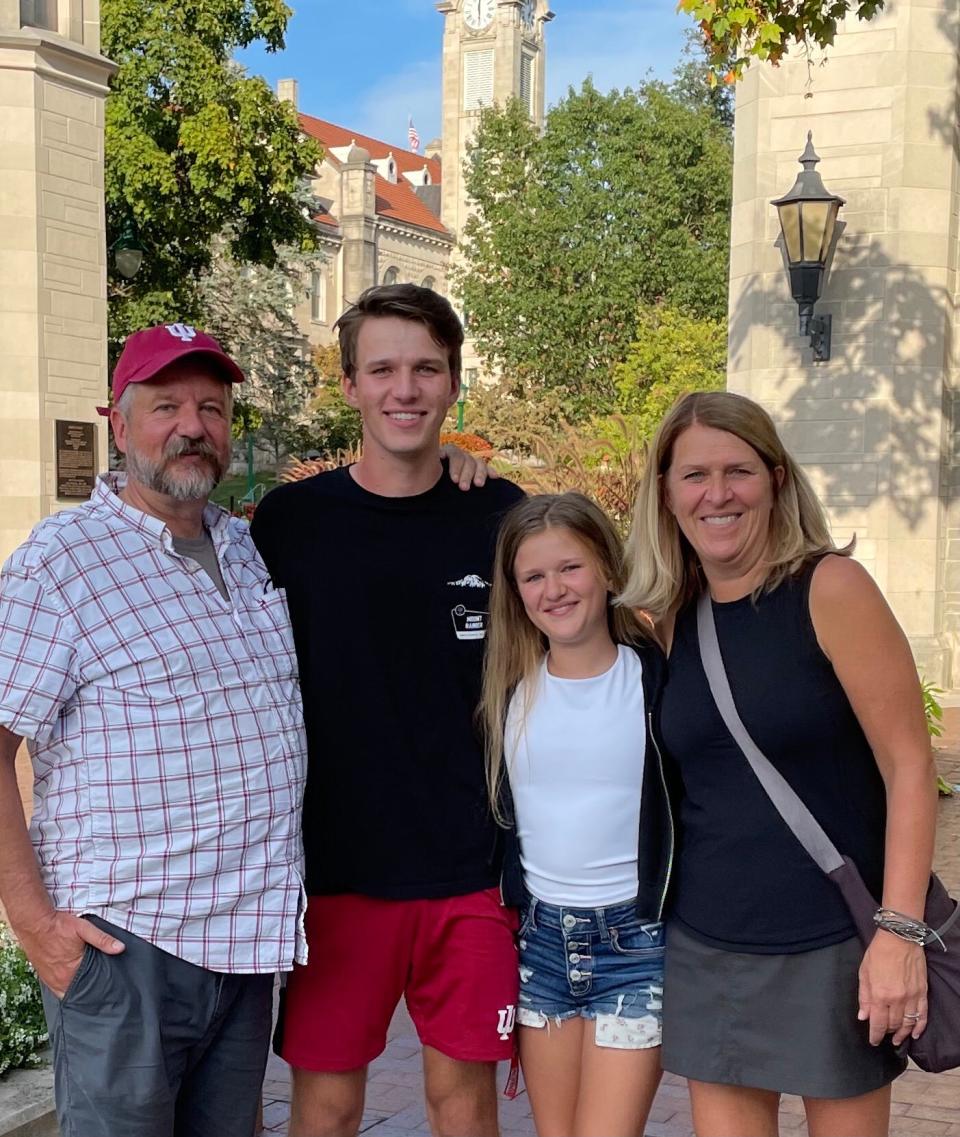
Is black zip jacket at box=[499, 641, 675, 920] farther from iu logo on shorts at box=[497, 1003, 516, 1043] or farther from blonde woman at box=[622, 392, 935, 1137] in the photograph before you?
iu logo on shorts at box=[497, 1003, 516, 1043]

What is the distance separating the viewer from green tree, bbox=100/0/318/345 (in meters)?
23.5

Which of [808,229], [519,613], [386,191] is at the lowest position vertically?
[519,613]

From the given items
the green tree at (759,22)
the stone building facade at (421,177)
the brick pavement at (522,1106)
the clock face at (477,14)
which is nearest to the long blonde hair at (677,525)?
the brick pavement at (522,1106)

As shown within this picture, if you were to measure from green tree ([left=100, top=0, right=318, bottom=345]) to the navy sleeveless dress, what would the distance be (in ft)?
73.0

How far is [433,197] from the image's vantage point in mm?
92938

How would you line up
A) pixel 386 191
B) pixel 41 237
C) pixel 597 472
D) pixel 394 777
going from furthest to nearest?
pixel 386 191 < pixel 41 237 < pixel 597 472 < pixel 394 777

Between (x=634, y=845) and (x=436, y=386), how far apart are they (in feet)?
4.00

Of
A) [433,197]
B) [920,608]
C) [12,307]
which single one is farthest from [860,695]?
[433,197]

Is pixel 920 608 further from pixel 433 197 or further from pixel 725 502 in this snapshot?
pixel 433 197

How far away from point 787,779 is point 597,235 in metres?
38.2

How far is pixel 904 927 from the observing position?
256 cm

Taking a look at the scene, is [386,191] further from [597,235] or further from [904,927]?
[904,927]

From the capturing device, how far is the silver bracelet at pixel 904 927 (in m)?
2.55

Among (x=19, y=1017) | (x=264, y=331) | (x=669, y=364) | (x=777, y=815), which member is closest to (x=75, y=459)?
(x=19, y=1017)
